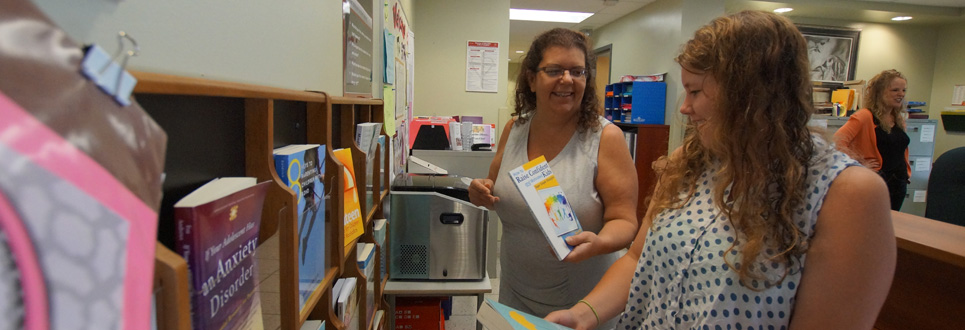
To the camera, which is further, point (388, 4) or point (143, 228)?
point (388, 4)

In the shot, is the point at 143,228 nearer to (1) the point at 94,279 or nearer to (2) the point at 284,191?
(1) the point at 94,279

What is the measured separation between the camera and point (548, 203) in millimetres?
1298

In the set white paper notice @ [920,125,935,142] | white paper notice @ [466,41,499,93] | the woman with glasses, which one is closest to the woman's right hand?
the woman with glasses

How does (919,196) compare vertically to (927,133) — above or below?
below

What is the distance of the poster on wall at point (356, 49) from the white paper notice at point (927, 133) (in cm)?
646

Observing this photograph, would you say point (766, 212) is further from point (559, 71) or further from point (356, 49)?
point (356, 49)

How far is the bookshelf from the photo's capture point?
18.5 inches

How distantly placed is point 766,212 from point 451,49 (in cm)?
410

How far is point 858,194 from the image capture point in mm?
766

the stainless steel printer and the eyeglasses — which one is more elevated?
the eyeglasses

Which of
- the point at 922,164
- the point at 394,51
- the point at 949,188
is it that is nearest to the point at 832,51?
the point at 922,164

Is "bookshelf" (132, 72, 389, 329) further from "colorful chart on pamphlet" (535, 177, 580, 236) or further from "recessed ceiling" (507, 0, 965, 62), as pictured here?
"recessed ceiling" (507, 0, 965, 62)

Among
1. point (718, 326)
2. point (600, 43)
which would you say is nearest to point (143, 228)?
point (718, 326)

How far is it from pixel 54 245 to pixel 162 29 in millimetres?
347
